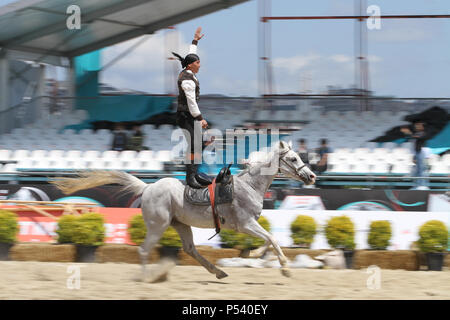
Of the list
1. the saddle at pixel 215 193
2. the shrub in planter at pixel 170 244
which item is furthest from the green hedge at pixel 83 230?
the saddle at pixel 215 193

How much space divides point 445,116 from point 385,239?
23.9ft

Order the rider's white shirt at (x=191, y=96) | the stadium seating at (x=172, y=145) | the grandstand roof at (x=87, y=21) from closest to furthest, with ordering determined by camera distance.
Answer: the rider's white shirt at (x=191, y=96) < the stadium seating at (x=172, y=145) < the grandstand roof at (x=87, y=21)

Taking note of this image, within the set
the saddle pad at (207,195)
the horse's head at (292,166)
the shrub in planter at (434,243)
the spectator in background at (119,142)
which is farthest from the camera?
the spectator in background at (119,142)

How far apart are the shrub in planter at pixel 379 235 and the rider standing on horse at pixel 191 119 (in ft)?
9.55

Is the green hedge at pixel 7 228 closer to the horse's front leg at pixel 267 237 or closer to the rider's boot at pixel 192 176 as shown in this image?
the rider's boot at pixel 192 176

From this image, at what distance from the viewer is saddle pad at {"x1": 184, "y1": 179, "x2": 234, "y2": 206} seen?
6.40m

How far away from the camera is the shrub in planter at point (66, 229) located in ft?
27.7

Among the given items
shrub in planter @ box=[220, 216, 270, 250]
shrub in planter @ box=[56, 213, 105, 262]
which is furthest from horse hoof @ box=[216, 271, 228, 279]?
shrub in planter @ box=[56, 213, 105, 262]

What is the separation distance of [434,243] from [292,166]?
2.55 meters

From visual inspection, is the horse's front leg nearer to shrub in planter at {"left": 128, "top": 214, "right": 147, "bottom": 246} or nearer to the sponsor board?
the sponsor board

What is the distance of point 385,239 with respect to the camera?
26.6 ft

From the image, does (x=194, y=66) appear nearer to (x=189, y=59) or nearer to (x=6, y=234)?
(x=189, y=59)
